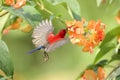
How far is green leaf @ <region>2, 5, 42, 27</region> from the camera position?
66 centimetres

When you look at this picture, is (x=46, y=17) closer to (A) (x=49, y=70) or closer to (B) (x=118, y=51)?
(B) (x=118, y=51)

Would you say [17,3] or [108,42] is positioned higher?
[17,3]

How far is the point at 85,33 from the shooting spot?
0.68 metres

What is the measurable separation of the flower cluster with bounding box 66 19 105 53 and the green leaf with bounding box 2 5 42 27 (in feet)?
0.21

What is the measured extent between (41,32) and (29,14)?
0.11 m

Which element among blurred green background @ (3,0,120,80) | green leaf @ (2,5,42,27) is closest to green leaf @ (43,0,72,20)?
green leaf @ (2,5,42,27)

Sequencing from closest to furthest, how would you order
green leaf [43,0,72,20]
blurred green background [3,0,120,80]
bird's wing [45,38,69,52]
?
bird's wing [45,38,69,52], green leaf [43,0,72,20], blurred green background [3,0,120,80]

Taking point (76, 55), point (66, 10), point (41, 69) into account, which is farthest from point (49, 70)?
point (66, 10)

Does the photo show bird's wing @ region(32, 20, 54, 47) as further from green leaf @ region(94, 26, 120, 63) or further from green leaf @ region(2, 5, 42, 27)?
green leaf @ region(94, 26, 120, 63)

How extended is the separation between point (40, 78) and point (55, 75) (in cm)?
14

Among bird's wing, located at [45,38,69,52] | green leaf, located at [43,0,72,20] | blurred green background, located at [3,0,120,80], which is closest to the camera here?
bird's wing, located at [45,38,69,52]

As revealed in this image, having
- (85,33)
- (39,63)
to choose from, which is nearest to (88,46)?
(85,33)

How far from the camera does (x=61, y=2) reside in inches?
26.5

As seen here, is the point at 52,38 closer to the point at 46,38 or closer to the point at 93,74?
the point at 46,38
